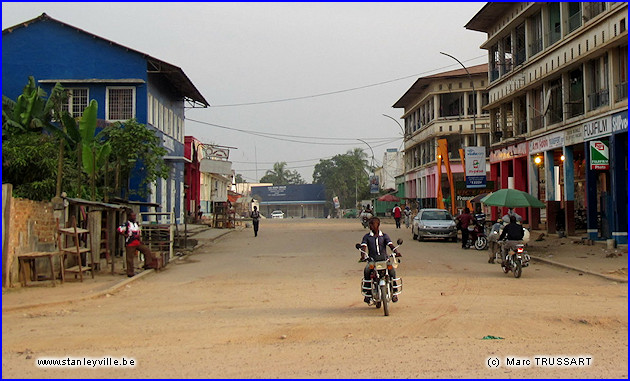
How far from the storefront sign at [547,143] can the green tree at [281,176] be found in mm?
111899

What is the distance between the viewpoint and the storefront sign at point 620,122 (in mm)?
22697

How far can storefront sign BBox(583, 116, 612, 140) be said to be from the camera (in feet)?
79.3

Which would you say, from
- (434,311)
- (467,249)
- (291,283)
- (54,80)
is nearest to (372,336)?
(434,311)

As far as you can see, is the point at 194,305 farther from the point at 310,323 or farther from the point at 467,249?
the point at 467,249

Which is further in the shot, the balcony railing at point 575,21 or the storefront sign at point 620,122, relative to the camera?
the balcony railing at point 575,21

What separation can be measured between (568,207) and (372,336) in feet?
74.5

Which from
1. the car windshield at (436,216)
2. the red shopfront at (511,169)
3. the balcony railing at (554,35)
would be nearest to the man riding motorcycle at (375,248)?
the car windshield at (436,216)

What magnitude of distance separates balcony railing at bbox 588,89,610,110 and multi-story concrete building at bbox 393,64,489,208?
94.2ft

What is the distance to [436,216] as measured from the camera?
3191 cm

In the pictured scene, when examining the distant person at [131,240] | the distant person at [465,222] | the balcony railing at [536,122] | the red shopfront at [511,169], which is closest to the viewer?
the distant person at [131,240]

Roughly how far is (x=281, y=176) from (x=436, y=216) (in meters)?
115

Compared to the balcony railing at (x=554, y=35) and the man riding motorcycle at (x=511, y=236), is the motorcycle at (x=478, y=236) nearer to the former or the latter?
the man riding motorcycle at (x=511, y=236)

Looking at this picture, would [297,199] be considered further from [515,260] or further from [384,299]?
[384,299]

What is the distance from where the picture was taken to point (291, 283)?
15.1 meters
